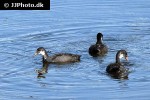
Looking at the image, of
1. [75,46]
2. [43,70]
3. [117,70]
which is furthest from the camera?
[75,46]

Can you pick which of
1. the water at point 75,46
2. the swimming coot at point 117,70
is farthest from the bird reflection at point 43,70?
the swimming coot at point 117,70

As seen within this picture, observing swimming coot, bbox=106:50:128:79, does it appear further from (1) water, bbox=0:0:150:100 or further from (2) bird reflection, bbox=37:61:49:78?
(2) bird reflection, bbox=37:61:49:78

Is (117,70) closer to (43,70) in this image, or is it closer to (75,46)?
(43,70)

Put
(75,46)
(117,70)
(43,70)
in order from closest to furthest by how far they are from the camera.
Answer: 1. (117,70)
2. (43,70)
3. (75,46)

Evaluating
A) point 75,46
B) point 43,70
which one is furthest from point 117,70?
point 75,46

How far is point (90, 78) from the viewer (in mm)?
20719

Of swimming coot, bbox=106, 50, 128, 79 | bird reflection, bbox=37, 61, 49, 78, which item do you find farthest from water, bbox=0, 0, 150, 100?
swimming coot, bbox=106, 50, 128, 79

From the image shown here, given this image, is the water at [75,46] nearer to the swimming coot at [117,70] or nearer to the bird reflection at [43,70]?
the bird reflection at [43,70]

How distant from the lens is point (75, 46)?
24875mm

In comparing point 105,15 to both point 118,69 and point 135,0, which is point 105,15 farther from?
point 118,69

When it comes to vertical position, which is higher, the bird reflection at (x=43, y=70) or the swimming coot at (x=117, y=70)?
the swimming coot at (x=117, y=70)

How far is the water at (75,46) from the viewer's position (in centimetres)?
1945

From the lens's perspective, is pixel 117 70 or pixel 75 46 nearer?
pixel 117 70

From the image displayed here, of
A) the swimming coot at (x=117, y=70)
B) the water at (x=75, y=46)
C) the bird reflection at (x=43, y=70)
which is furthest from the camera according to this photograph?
the bird reflection at (x=43, y=70)
